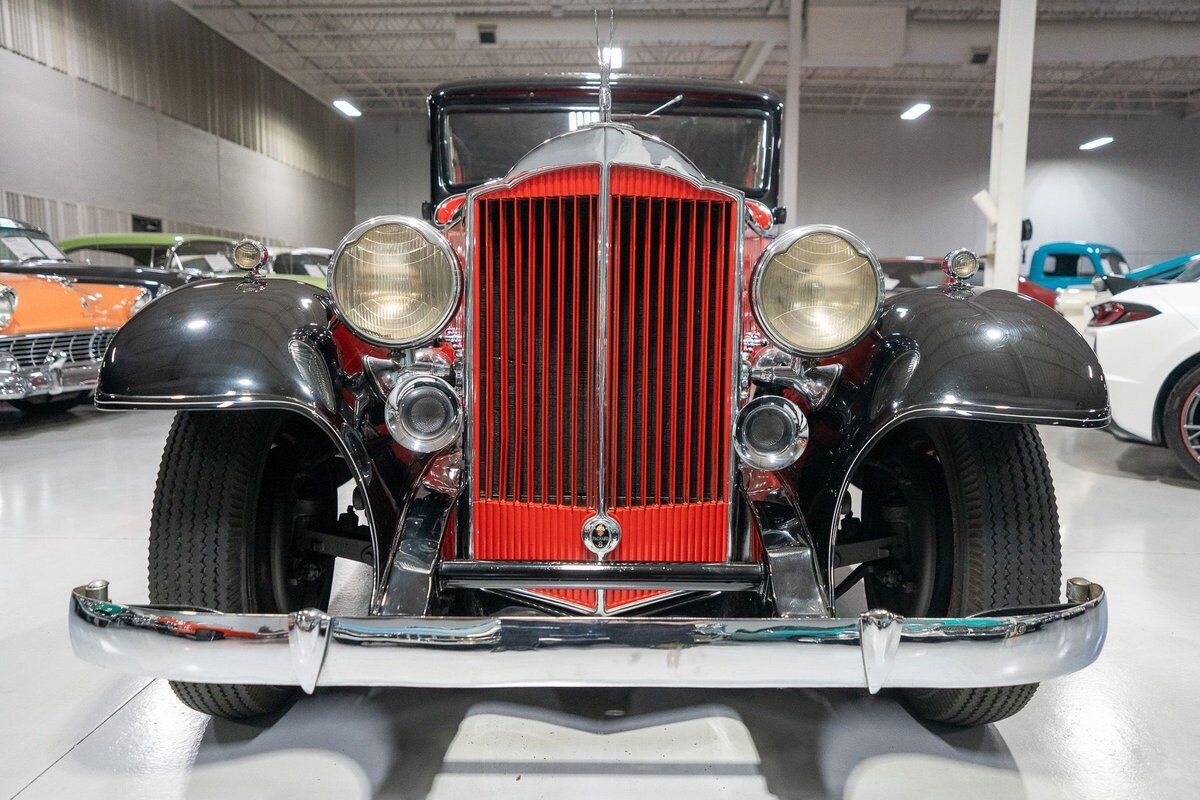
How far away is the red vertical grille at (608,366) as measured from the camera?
1.45 metres

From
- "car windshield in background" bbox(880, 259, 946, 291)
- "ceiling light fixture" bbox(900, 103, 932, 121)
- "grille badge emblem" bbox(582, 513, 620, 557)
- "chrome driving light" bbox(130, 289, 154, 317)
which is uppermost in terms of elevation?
"ceiling light fixture" bbox(900, 103, 932, 121)

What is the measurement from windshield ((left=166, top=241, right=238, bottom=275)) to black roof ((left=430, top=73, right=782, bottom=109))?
506 centimetres

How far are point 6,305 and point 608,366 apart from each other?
15.5 feet

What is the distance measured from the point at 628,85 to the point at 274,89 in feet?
48.7

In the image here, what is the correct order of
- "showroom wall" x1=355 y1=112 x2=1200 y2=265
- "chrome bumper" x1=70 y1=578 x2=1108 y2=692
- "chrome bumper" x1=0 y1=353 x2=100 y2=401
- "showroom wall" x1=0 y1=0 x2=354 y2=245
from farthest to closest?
"showroom wall" x1=355 y1=112 x2=1200 y2=265 < "showroom wall" x1=0 y1=0 x2=354 y2=245 < "chrome bumper" x1=0 y1=353 x2=100 y2=401 < "chrome bumper" x1=70 y1=578 x2=1108 y2=692

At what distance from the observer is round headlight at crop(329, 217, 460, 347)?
146 centimetres

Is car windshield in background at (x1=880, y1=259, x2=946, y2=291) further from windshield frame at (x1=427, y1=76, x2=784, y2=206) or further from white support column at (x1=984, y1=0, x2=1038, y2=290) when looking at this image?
windshield frame at (x1=427, y1=76, x2=784, y2=206)

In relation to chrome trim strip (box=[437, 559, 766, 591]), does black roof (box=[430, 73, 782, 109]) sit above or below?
above

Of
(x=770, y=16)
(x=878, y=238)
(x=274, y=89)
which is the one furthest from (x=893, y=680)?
(x=878, y=238)

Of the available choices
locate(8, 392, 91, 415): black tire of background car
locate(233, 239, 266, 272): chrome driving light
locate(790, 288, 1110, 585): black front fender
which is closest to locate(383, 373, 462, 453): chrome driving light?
locate(233, 239, 266, 272): chrome driving light

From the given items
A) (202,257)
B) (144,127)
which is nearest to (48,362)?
(202,257)

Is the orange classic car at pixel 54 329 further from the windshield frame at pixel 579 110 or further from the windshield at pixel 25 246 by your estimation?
the windshield frame at pixel 579 110

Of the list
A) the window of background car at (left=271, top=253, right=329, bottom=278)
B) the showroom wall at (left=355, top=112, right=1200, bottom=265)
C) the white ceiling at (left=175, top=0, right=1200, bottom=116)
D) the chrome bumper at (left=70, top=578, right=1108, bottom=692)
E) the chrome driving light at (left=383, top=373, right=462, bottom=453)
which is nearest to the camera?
the chrome bumper at (left=70, top=578, right=1108, bottom=692)

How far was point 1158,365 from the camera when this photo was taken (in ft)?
12.9
